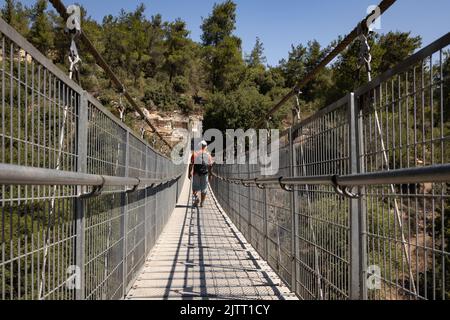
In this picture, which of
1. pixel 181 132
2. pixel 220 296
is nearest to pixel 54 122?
pixel 220 296

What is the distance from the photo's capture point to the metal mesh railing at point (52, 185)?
179cm

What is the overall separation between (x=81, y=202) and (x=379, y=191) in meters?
1.61

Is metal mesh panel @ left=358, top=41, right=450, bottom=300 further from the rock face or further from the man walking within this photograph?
the rock face

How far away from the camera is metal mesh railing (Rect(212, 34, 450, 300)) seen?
2004 mm

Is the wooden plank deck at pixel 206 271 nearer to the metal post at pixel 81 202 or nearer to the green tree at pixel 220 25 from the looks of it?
the metal post at pixel 81 202

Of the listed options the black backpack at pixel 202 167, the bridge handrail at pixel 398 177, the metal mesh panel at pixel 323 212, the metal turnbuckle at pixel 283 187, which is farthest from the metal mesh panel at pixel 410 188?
the black backpack at pixel 202 167

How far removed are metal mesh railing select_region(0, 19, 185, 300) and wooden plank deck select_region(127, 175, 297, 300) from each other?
0.87m

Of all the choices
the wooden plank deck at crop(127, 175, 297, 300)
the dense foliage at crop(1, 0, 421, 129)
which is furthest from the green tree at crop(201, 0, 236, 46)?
the wooden plank deck at crop(127, 175, 297, 300)

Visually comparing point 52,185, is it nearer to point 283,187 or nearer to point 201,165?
point 283,187

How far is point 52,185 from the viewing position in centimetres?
213

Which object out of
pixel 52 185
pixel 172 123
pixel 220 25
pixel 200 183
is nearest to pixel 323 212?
pixel 52 185

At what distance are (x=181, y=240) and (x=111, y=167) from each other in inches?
183

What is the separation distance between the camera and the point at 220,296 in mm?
4543
